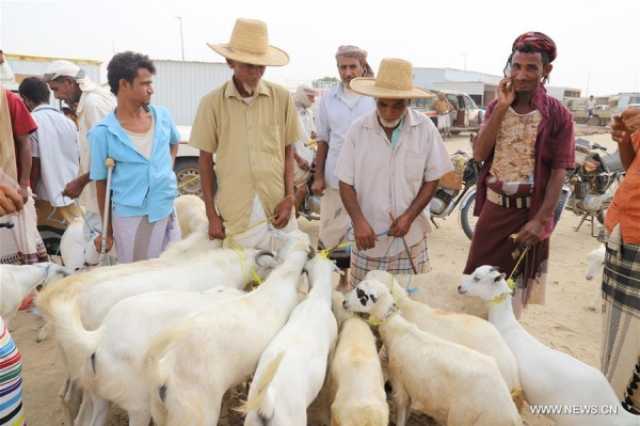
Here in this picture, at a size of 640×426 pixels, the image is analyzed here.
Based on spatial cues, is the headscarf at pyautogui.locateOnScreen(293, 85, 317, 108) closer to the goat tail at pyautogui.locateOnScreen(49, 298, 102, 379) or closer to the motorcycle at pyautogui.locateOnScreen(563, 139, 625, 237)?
the motorcycle at pyautogui.locateOnScreen(563, 139, 625, 237)

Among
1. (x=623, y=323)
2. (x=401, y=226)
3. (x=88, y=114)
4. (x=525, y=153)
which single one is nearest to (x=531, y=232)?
(x=525, y=153)


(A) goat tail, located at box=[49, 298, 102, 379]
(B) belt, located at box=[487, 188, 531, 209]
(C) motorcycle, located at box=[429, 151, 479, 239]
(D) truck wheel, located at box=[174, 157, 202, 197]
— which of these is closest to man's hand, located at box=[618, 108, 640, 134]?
(B) belt, located at box=[487, 188, 531, 209]

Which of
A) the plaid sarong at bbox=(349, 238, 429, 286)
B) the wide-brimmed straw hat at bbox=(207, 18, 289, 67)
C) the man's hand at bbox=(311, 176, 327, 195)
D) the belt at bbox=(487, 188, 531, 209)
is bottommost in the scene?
the plaid sarong at bbox=(349, 238, 429, 286)

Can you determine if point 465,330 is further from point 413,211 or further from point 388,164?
point 388,164

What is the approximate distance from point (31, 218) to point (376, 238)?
9.27 ft

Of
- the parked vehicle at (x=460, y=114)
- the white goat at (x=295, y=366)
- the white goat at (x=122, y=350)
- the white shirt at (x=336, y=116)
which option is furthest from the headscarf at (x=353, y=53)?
the parked vehicle at (x=460, y=114)

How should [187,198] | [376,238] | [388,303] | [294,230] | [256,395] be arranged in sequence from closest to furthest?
[256,395] < [388,303] < [376,238] < [294,230] < [187,198]

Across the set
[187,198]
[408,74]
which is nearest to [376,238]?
[408,74]

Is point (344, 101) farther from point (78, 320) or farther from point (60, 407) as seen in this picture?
point (60, 407)

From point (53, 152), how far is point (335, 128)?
284 cm

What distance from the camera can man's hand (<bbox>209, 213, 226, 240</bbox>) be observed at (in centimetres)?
359

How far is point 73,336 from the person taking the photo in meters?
2.38

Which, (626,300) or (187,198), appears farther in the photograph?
(187,198)

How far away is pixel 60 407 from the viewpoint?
11.4ft
